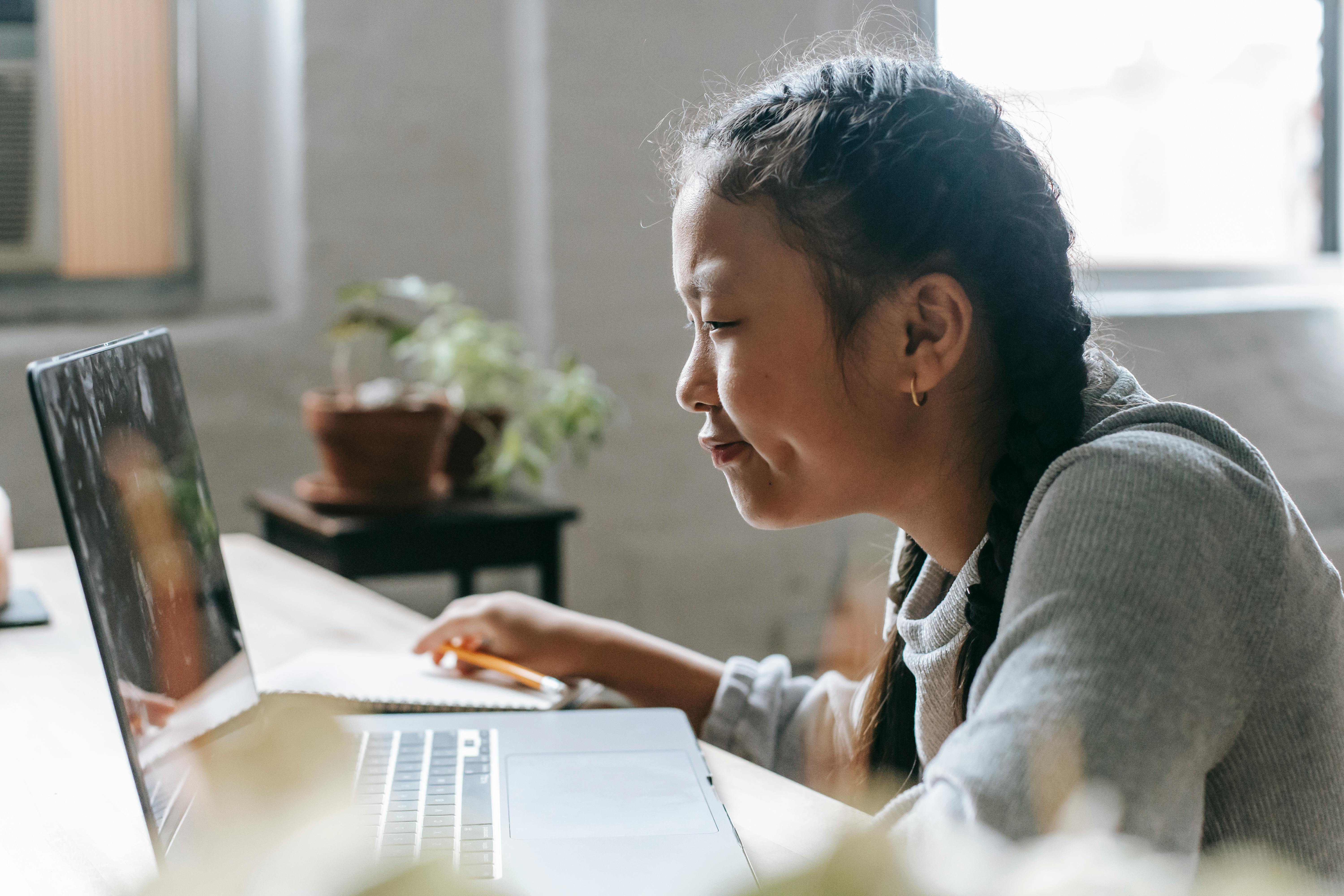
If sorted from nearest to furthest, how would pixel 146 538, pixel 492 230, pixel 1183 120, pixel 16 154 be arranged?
pixel 146 538
pixel 16 154
pixel 492 230
pixel 1183 120

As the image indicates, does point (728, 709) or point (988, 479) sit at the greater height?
point (988, 479)

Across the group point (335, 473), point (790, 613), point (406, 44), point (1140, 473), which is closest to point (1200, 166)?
point (790, 613)

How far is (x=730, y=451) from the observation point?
802mm

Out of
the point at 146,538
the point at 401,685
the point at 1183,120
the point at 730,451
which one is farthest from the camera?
the point at 1183,120

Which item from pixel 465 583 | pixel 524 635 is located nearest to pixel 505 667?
pixel 524 635

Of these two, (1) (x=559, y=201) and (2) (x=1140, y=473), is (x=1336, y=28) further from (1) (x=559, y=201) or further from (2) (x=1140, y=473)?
(2) (x=1140, y=473)

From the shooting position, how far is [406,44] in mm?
2514

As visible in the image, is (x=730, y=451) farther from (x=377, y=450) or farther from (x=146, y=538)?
(x=377, y=450)

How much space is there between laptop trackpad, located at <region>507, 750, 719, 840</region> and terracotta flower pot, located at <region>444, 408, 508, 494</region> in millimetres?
1378

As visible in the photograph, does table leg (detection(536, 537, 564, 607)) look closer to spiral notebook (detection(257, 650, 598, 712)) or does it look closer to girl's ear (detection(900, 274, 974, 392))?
spiral notebook (detection(257, 650, 598, 712))

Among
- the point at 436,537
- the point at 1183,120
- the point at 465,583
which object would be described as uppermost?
the point at 1183,120

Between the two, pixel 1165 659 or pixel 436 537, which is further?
pixel 436 537

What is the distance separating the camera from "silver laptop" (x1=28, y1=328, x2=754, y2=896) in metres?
0.60

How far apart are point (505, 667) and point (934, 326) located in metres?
0.49
